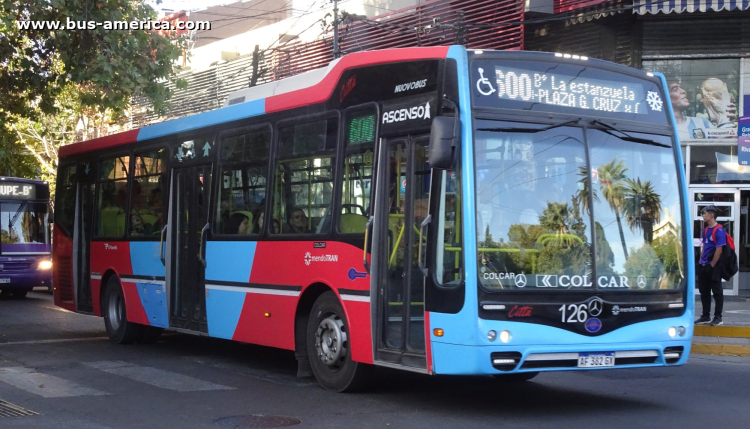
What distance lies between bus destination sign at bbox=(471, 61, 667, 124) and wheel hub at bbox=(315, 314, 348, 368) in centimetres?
269

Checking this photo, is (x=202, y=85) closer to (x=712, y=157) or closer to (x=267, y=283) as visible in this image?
(x=712, y=157)

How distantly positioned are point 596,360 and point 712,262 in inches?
287

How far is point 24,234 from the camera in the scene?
24.6 metres

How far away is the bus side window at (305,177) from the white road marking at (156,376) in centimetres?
183

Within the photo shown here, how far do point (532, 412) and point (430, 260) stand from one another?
1653 millimetres

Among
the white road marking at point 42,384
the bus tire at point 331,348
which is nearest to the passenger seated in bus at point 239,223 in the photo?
the bus tire at point 331,348

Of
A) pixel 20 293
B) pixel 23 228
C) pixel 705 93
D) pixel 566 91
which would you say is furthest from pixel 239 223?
pixel 20 293

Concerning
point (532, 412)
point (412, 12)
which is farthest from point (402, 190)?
point (412, 12)

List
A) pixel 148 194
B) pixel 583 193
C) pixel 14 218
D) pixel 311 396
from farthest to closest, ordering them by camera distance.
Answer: pixel 14 218 → pixel 148 194 → pixel 311 396 → pixel 583 193

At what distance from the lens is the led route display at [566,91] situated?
818 cm

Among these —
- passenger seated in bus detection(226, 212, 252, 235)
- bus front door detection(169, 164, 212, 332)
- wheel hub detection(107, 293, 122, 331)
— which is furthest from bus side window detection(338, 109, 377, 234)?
wheel hub detection(107, 293, 122, 331)

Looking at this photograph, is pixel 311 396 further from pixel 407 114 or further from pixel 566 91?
pixel 566 91

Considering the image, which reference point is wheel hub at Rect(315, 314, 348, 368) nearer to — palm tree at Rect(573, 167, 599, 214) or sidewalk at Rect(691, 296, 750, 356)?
palm tree at Rect(573, 167, 599, 214)

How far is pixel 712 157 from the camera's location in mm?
19938
